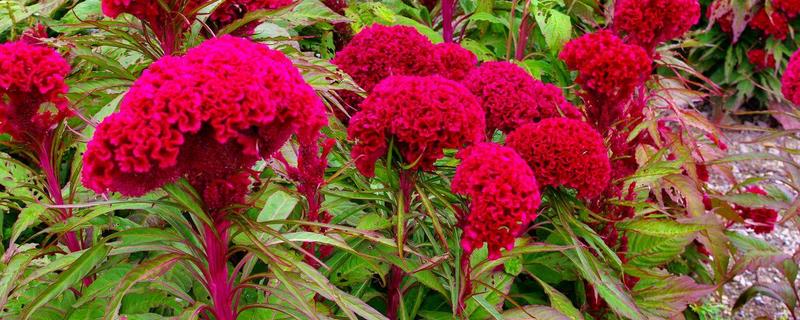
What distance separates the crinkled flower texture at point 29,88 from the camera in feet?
5.55

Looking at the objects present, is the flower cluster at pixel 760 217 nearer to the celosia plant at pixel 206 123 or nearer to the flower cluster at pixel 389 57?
the flower cluster at pixel 389 57

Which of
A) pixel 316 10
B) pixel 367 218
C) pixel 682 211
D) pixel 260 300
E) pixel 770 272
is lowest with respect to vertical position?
pixel 770 272

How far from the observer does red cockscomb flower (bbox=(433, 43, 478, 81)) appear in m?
2.37

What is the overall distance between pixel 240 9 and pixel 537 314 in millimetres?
1175

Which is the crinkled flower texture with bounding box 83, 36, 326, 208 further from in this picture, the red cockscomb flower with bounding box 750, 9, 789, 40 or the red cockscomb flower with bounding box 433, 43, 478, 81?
the red cockscomb flower with bounding box 750, 9, 789, 40

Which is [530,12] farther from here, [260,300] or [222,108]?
[222,108]

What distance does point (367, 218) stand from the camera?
202 centimetres

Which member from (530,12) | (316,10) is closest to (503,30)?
(530,12)

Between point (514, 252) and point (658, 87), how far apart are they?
1.26m

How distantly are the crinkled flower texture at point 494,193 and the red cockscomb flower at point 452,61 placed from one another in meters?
0.59

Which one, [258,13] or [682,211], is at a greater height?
[258,13]

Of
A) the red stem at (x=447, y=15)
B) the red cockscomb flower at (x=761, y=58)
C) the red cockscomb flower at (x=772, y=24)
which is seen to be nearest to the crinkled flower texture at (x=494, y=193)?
the red stem at (x=447, y=15)

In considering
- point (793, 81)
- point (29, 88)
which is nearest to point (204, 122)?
point (29, 88)

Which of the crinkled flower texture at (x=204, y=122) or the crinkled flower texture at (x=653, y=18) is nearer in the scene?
the crinkled flower texture at (x=204, y=122)
